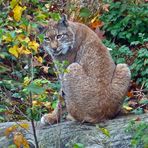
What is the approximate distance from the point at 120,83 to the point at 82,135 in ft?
2.34

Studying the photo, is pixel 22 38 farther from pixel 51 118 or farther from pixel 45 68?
pixel 45 68

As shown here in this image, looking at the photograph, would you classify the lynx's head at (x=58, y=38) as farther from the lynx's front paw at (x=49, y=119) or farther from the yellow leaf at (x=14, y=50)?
the yellow leaf at (x=14, y=50)

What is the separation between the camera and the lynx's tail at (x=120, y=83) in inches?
248

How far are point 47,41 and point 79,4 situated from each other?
13.3ft

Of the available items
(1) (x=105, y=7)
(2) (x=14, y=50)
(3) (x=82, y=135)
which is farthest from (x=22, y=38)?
(1) (x=105, y=7)

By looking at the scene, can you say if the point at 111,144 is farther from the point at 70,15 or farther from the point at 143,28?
A: the point at 70,15

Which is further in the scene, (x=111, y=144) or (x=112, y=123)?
(x=112, y=123)

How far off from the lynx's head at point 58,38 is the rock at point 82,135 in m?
0.83

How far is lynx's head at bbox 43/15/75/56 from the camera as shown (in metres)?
6.68

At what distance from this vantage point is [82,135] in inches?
237

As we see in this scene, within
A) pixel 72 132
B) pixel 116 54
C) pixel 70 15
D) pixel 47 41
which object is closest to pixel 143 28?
pixel 116 54

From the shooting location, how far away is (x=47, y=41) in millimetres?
6699

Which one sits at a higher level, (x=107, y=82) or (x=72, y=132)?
(x=107, y=82)

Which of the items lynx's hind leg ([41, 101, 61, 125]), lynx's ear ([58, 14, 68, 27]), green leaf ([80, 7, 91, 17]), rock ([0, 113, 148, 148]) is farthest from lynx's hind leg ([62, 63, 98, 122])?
green leaf ([80, 7, 91, 17])
